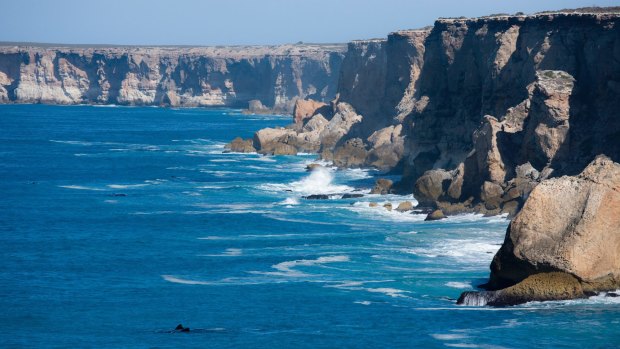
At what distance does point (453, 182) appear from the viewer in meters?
53.2

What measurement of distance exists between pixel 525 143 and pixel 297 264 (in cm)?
1411

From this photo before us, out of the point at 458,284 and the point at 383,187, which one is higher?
the point at 383,187

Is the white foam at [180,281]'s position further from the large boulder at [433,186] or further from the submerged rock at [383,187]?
the submerged rock at [383,187]

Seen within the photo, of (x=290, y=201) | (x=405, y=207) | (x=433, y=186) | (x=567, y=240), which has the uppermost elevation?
(x=567, y=240)

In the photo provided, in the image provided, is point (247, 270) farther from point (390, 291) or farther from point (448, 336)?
point (448, 336)

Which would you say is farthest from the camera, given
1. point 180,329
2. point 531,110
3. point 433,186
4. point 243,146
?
point 243,146

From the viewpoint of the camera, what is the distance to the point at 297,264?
4247 centimetres

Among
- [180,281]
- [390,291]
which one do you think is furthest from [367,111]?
[390,291]

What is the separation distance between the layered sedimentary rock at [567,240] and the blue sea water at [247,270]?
65cm

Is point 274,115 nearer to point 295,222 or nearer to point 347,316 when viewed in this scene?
point 295,222

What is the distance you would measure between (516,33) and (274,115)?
113269mm

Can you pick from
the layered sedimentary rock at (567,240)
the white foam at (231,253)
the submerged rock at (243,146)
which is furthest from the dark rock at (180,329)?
the submerged rock at (243,146)

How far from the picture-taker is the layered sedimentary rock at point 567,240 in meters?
32.6

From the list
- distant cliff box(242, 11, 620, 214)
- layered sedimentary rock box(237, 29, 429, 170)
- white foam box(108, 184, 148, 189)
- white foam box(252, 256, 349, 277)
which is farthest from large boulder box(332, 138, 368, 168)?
white foam box(252, 256, 349, 277)
